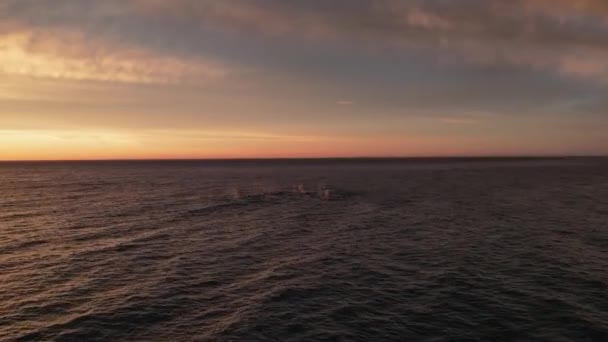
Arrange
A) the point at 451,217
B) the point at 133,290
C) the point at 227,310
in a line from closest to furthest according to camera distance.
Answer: the point at 227,310 < the point at 133,290 < the point at 451,217

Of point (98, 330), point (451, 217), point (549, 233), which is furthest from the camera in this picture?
point (451, 217)

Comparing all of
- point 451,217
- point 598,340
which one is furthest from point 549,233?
point 598,340

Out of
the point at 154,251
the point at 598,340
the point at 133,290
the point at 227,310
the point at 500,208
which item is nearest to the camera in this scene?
the point at 598,340

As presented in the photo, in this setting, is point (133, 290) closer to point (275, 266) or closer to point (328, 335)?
point (275, 266)

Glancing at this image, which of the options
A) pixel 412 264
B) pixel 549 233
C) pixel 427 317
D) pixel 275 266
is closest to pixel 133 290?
pixel 275 266

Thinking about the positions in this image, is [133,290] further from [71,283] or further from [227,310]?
[227,310]

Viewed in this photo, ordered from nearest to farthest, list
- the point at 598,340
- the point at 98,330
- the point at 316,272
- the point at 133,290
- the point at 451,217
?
the point at 598,340
the point at 98,330
the point at 133,290
the point at 316,272
the point at 451,217

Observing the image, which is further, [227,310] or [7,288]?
[7,288]

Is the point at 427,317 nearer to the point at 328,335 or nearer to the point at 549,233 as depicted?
the point at 328,335

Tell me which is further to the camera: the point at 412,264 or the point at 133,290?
the point at 412,264
